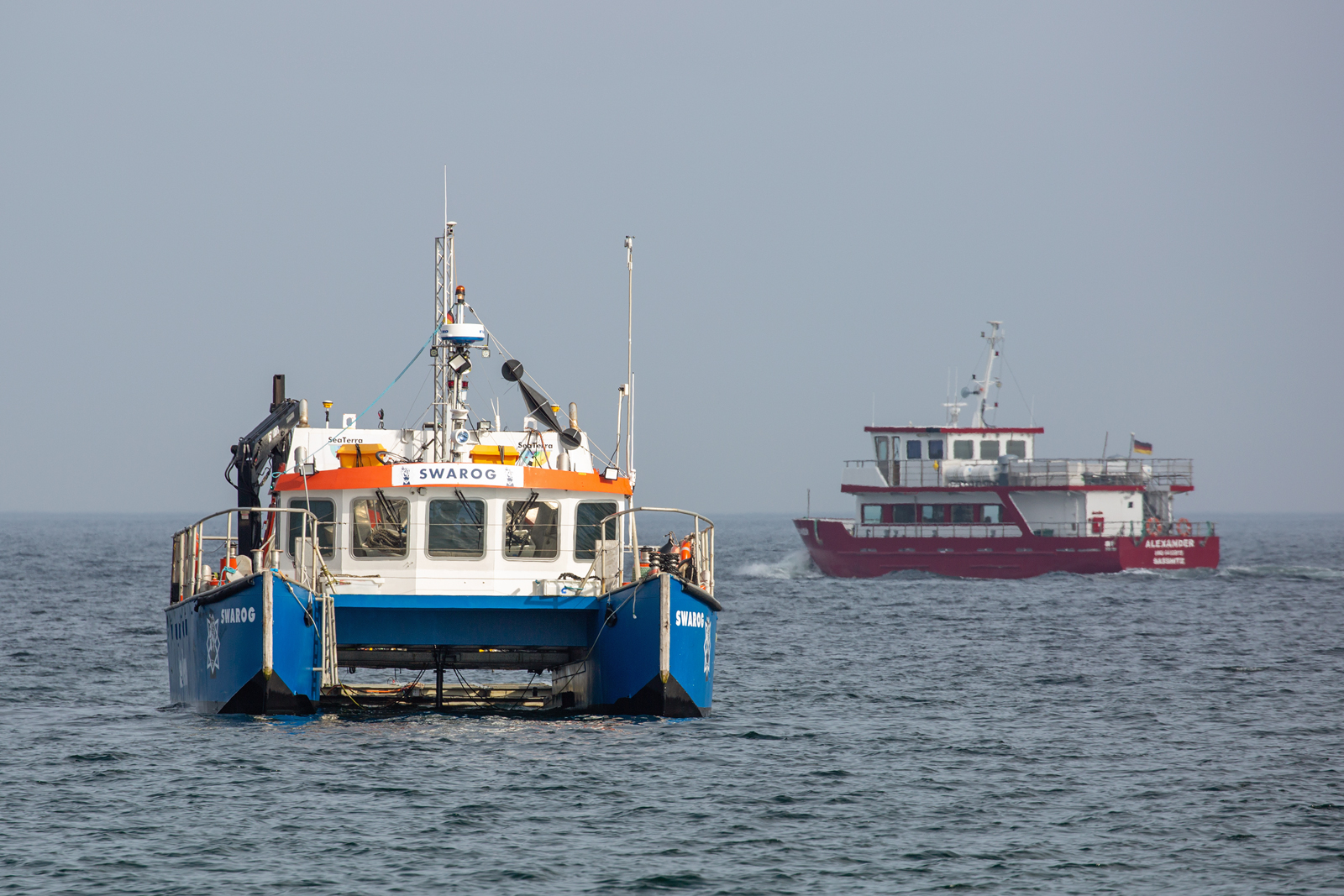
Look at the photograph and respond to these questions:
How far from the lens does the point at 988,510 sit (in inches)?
2552

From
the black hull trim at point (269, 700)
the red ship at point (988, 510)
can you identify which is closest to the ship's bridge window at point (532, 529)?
the black hull trim at point (269, 700)

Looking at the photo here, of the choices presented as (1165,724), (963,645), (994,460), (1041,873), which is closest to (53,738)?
(1041,873)

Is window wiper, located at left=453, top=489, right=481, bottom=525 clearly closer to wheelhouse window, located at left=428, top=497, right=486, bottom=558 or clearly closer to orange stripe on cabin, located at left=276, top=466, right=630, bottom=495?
wheelhouse window, located at left=428, top=497, right=486, bottom=558

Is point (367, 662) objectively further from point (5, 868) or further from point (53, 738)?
point (5, 868)

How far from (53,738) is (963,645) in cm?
2267

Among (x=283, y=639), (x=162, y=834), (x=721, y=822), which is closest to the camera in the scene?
(x=162, y=834)

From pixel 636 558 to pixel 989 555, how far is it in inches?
1800

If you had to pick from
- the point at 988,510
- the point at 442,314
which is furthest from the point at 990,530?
the point at 442,314

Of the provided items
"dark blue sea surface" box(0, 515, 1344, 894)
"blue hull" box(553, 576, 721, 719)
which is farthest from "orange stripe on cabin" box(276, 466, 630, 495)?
"dark blue sea surface" box(0, 515, 1344, 894)

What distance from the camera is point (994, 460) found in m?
65.4

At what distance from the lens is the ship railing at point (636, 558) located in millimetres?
21312

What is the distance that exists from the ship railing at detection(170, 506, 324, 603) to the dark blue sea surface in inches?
78.2

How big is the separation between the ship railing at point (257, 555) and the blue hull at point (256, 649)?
56 centimetres

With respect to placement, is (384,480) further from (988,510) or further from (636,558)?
(988,510)
